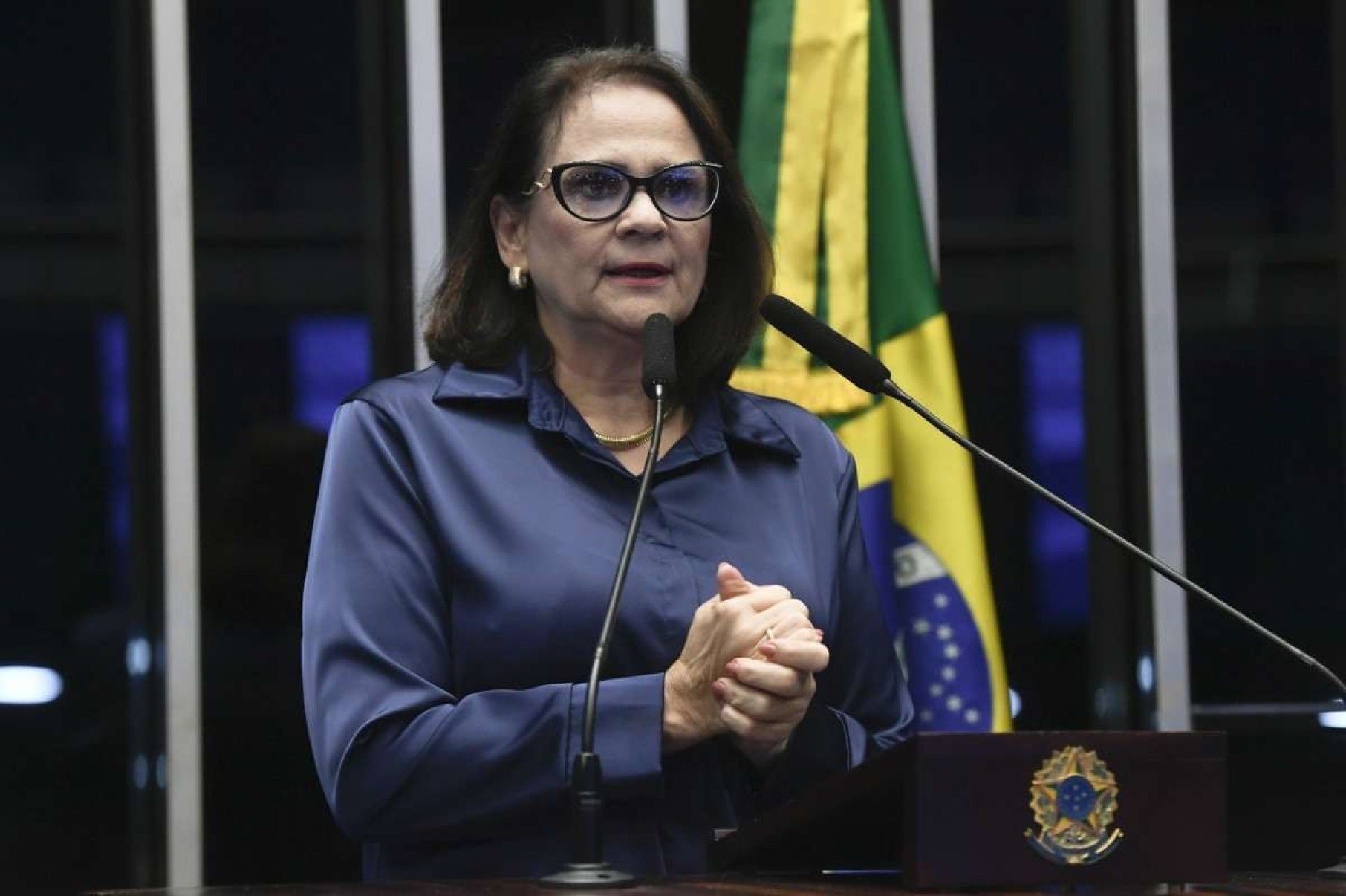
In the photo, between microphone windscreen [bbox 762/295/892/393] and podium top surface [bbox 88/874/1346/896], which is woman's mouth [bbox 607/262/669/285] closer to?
microphone windscreen [bbox 762/295/892/393]

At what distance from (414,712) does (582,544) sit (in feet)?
0.80

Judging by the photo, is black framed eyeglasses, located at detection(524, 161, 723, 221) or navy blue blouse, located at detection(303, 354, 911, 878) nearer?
navy blue blouse, located at detection(303, 354, 911, 878)

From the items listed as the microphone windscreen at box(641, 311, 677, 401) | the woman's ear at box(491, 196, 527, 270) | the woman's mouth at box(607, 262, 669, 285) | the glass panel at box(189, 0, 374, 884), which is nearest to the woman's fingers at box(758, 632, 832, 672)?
the microphone windscreen at box(641, 311, 677, 401)

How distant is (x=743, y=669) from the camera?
1.76 meters

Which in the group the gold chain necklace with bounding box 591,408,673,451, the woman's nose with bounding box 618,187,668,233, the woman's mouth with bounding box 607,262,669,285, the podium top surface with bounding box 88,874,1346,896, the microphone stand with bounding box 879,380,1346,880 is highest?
the woman's nose with bounding box 618,187,668,233

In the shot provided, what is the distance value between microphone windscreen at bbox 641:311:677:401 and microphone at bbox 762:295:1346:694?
0.11 m

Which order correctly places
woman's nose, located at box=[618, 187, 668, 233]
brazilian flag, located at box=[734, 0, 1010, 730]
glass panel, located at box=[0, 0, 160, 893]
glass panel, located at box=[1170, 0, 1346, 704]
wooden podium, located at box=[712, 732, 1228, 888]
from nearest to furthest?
wooden podium, located at box=[712, 732, 1228, 888]
woman's nose, located at box=[618, 187, 668, 233]
brazilian flag, located at box=[734, 0, 1010, 730]
glass panel, located at box=[0, 0, 160, 893]
glass panel, located at box=[1170, 0, 1346, 704]

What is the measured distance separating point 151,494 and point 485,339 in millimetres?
1724

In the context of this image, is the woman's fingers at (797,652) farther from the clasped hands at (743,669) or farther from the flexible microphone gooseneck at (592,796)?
the flexible microphone gooseneck at (592,796)

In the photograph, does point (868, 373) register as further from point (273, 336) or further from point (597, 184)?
point (273, 336)

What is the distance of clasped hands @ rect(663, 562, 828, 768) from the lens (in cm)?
176

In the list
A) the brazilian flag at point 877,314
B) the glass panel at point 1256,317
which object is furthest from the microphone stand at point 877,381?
the glass panel at point 1256,317

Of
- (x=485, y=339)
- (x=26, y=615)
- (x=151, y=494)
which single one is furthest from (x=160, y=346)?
(x=485, y=339)

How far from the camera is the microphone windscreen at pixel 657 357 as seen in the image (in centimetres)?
183
